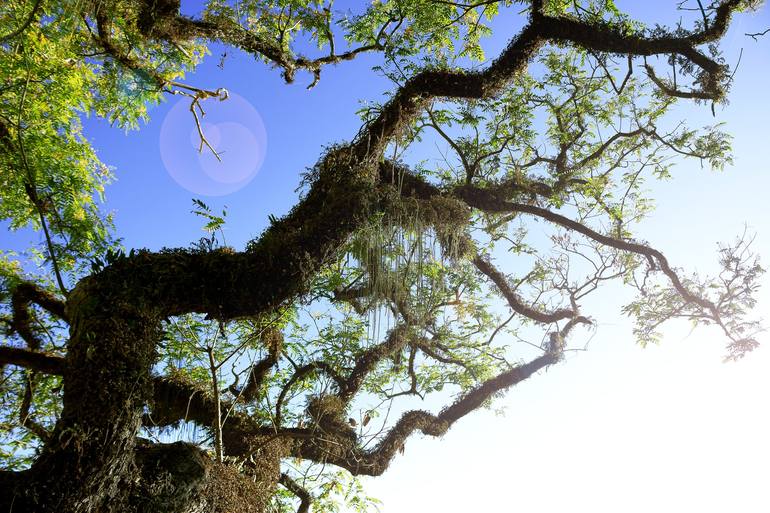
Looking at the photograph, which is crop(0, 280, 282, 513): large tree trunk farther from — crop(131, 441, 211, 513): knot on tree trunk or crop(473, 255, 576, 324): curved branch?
crop(473, 255, 576, 324): curved branch

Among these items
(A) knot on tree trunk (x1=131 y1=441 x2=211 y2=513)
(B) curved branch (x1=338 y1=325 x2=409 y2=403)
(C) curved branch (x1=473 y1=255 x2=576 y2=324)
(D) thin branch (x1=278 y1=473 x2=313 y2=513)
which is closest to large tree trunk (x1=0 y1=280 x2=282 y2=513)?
A: (A) knot on tree trunk (x1=131 y1=441 x2=211 y2=513)

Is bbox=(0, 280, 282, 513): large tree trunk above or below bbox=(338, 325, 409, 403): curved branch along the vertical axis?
below

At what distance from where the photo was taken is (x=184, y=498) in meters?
3.43

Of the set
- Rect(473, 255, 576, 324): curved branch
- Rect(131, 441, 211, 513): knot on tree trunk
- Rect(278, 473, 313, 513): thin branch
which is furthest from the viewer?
Rect(473, 255, 576, 324): curved branch

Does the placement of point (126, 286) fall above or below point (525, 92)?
below

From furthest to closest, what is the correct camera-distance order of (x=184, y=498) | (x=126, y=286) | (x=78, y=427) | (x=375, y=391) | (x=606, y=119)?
(x=375, y=391) → (x=606, y=119) → (x=126, y=286) → (x=184, y=498) → (x=78, y=427)

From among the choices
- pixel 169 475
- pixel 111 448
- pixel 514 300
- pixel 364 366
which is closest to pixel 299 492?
pixel 364 366

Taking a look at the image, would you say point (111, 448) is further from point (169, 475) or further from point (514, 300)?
point (514, 300)

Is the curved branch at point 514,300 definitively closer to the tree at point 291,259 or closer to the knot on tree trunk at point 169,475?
the tree at point 291,259

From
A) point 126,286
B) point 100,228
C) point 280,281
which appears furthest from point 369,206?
point 100,228

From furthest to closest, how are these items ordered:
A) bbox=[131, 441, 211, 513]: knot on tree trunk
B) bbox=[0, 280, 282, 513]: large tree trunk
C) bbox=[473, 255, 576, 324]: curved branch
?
1. bbox=[473, 255, 576, 324]: curved branch
2. bbox=[131, 441, 211, 513]: knot on tree trunk
3. bbox=[0, 280, 282, 513]: large tree trunk

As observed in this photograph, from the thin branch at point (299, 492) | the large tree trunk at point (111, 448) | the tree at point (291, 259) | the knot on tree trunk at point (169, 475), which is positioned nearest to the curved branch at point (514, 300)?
the tree at point (291, 259)

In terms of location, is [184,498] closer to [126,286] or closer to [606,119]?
[126,286]

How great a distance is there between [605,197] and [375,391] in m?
4.84
